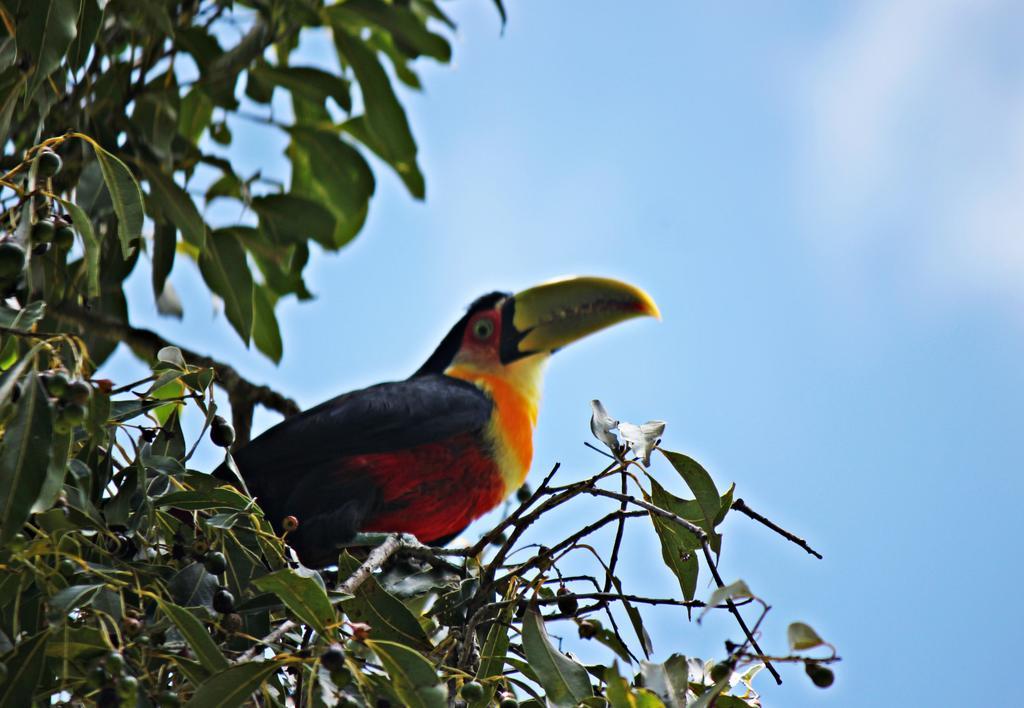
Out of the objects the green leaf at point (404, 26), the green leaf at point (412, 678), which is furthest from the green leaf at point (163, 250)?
the green leaf at point (412, 678)

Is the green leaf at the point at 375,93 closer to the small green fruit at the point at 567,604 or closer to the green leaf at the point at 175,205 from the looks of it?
the green leaf at the point at 175,205

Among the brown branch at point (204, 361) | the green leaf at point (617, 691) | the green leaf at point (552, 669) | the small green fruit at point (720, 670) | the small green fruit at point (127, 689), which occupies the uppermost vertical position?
the brown branch at point (204, 361)

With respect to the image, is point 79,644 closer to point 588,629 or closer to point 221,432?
point 221,432

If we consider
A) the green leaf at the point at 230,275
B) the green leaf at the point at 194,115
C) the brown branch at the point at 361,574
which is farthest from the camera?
the green leaf at the point at 194,115

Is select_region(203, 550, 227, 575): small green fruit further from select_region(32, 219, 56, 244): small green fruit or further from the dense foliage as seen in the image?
select_region(32, 219, 56, 244): small green fruit

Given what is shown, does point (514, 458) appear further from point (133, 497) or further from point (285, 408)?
point (133, 497)

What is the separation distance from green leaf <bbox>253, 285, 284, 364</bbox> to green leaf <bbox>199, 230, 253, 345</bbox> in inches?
18.8

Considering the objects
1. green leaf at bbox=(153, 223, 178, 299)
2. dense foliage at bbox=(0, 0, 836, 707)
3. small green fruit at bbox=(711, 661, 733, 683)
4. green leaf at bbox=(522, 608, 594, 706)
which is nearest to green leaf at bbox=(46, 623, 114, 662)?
dense foliage at bbox=(0, 0, 836, 707)

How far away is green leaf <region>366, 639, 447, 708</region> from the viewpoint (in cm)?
148

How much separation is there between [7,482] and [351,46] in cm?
219

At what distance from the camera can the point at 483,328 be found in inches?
145

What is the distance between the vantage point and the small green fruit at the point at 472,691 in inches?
64.1

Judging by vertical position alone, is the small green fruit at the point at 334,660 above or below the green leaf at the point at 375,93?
below

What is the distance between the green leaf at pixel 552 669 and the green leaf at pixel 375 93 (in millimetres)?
1985
